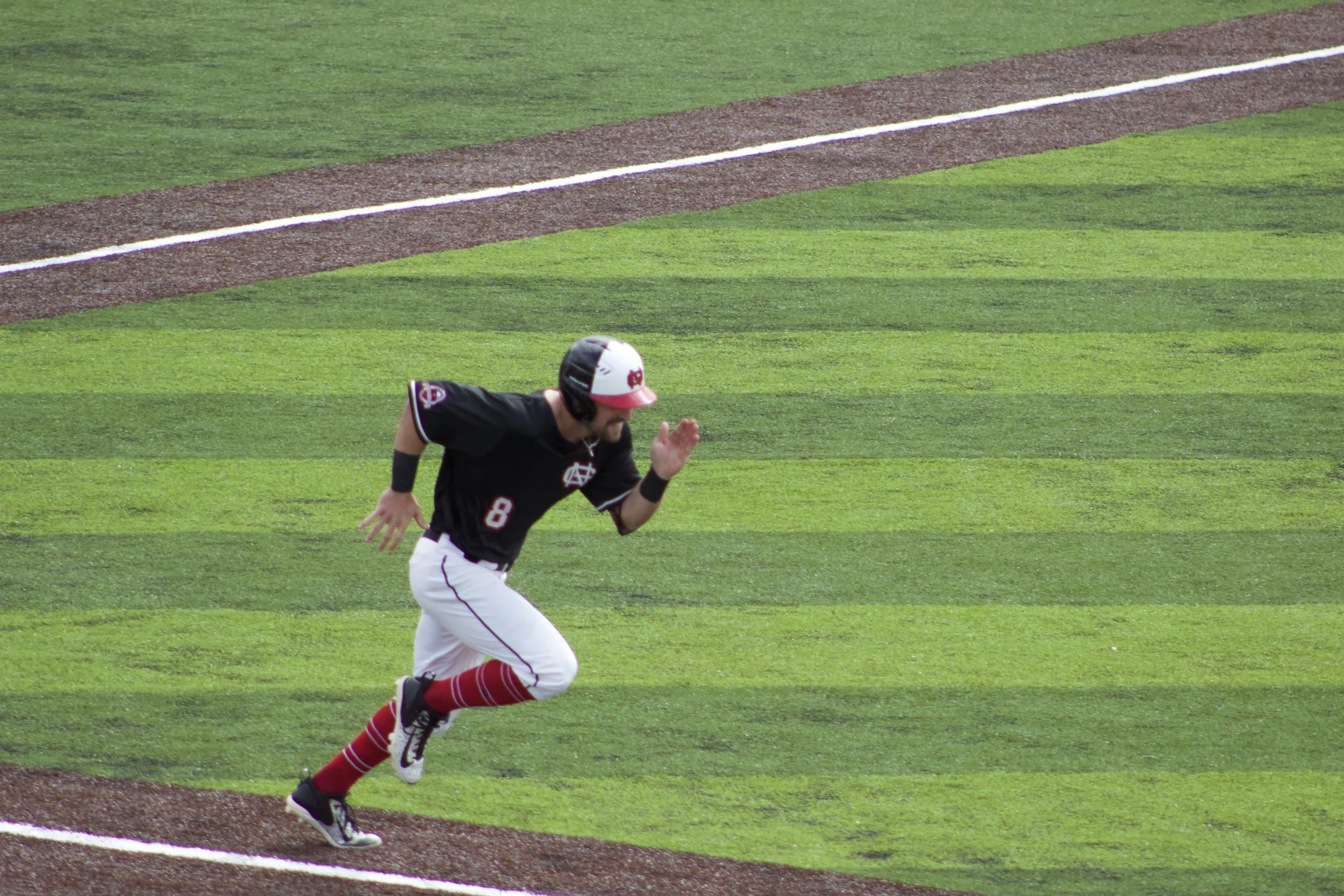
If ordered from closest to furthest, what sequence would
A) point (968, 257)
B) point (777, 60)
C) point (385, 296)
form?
point (385, 296) < point (968, 257) < point (777, 60)

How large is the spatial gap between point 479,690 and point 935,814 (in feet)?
5.57

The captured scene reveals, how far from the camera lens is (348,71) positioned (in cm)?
1346

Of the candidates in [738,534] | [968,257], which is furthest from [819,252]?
[738,534]

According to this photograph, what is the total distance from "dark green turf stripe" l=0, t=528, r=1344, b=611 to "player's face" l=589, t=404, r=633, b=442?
192cm

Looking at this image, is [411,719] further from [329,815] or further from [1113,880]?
[1113,880]

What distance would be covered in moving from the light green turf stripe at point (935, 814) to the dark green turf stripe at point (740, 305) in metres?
4.28

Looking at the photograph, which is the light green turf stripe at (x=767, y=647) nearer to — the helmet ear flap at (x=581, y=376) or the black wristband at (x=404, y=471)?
the black wristband at (x=404, y=471)

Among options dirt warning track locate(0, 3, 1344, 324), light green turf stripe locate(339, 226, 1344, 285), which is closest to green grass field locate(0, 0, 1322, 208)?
dirt warning track locate(0, 3, 1344, 324)

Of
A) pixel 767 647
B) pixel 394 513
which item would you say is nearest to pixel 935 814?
pixel 767 647

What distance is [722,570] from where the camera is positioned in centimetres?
712

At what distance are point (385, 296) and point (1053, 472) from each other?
4.27 meters

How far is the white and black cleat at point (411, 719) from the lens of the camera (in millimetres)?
4988

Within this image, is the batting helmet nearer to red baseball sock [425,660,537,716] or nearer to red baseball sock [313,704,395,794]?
red baseball sock [425,660,537,716]

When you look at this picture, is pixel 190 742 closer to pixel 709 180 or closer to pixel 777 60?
pixel 709 180
